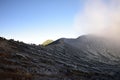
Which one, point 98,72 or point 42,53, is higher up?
point 42,53

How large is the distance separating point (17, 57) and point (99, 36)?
51715 mm

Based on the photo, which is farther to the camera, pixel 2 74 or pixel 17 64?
pixel 17 64

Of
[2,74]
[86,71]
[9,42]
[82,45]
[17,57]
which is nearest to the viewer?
[2,74]

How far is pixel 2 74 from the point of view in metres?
21.2

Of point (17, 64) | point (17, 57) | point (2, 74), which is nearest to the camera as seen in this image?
point (2, 74)

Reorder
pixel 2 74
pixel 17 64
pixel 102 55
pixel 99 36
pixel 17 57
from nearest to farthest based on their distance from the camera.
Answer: pixel 2 74 < pixel 17 64 < pixel 17 57 < pixel 102 55 < pixel 99 36

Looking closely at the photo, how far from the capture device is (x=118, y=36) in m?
72.6

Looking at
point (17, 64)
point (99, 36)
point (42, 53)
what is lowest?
point (17, 64)

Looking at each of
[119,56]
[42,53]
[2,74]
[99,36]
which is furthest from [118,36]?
[2,74]

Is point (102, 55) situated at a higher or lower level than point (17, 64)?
higher

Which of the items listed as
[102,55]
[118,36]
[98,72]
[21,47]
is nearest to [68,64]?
[98,72]

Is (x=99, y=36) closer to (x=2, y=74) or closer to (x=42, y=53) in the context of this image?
(x=42, y=53)

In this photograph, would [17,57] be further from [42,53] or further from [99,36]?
[99,36]

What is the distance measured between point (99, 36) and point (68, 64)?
42.2 metres
